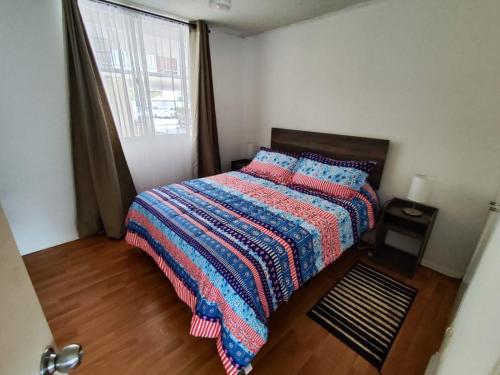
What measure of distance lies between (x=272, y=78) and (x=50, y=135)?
2.60m

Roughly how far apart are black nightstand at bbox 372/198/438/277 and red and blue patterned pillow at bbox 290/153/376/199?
38 centimetres

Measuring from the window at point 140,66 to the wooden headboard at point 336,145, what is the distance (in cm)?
133

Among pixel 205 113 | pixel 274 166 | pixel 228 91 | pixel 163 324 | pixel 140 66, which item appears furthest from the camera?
pixel 228 91

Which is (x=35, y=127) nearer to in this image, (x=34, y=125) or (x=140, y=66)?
(x=34, y=125)

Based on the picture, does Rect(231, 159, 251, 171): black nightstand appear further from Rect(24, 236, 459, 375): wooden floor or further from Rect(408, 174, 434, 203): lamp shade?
Result: Rect(408, 174, 434, 203): lamp shade

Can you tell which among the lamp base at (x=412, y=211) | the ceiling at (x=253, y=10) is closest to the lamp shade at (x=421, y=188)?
the lamp base at (x=412, y=211)

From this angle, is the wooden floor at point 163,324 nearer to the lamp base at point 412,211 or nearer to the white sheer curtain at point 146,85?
the lamp base at point 412,211

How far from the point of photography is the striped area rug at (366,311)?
1520 mm

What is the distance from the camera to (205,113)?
10.1ft

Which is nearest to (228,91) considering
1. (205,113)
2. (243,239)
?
(205,113)

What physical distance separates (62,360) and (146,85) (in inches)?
106

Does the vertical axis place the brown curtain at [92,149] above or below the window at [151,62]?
below

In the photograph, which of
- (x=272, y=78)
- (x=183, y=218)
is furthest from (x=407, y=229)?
(x=272, y=78)

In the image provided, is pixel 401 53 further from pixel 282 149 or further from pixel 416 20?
pixel 282 149
